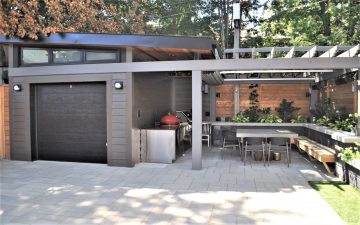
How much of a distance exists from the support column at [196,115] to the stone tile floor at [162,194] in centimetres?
28

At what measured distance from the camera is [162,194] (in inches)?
204

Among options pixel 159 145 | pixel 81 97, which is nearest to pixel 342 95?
pixel 159 145

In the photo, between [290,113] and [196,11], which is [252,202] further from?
[196,11]

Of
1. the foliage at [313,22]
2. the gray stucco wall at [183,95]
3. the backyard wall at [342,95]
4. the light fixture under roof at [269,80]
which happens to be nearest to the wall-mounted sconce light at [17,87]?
the gray stucco wall at [183,95]

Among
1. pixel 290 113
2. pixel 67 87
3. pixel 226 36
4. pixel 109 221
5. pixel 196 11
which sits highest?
pixel 196 11

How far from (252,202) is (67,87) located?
5.36 meters

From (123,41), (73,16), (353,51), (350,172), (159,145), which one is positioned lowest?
(350,172)

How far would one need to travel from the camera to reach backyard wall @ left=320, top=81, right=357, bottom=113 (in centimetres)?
788

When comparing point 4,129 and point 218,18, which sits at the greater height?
point 218,18

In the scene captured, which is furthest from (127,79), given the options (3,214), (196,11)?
(196,11)

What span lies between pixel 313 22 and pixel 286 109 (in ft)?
13.8

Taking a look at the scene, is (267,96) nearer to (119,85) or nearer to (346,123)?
(346,123)

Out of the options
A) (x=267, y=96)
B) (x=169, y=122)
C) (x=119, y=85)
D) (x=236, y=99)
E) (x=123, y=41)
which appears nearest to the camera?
(x=123, y=41)

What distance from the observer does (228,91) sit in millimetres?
11266
